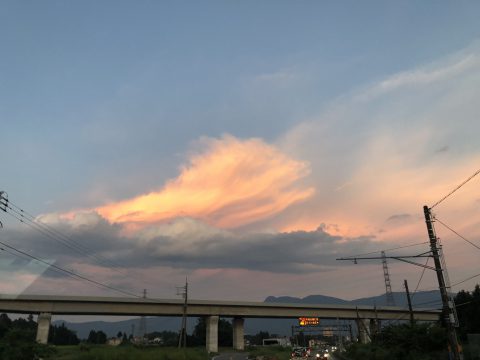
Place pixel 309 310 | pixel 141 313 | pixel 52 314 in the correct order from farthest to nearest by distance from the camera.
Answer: pixel 309 310, pixel 141 313, pixel 52 314

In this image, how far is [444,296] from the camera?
2777cm

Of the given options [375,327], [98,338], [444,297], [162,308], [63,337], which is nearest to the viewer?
[444,297]

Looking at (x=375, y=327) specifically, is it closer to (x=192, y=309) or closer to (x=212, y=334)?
(x=212, y=334)

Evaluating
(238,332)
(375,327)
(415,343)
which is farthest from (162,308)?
(415,343)

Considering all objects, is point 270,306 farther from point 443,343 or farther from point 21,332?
point 21,332

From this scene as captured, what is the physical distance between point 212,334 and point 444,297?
254 feet

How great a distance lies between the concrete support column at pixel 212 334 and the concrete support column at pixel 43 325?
3393 cm

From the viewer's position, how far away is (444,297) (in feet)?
91.0

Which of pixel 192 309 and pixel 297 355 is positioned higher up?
pixel 192 309

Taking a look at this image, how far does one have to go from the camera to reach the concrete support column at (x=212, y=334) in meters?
95.2

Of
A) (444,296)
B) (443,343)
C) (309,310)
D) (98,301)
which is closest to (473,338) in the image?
(443,343)

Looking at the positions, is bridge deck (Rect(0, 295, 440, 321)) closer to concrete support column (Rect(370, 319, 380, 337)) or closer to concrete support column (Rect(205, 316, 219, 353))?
concrete support column (Rect(205, 316, 219, 353))

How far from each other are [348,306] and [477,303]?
147 ft

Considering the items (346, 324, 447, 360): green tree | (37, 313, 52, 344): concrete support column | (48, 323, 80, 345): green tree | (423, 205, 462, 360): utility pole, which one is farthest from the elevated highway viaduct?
(48, 323, 80, 345): green tree
